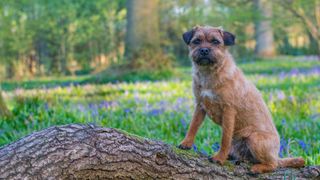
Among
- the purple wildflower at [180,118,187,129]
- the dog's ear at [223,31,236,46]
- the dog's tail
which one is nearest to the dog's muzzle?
the dog's ear at [223,31,236,46]

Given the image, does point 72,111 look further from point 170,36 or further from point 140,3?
point 170,36

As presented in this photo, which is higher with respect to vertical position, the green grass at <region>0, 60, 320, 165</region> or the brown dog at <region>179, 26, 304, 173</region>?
the brown dog at <region>179, 26, 304, 173</region>

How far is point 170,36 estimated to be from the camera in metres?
35.6

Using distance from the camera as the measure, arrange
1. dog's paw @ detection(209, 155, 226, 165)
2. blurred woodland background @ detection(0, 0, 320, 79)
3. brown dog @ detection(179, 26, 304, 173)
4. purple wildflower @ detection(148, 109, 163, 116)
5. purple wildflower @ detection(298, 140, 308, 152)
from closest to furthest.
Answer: dog's paw @ detection(209, 155, 226, 165) < brown dog @ detection(179, 26, 304, 173) < purple wildflower @ detection(298, 140, 308, 152) < purple wildflower @ detection(148, 109, 163, 116) < blurred woodland background @ detection(0, 0, 320, 79)

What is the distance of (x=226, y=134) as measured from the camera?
3.51 m

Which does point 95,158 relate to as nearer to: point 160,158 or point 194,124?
point 160,158

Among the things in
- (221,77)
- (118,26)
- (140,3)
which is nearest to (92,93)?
(140,3)

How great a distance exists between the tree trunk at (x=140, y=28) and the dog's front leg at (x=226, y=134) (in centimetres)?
1271

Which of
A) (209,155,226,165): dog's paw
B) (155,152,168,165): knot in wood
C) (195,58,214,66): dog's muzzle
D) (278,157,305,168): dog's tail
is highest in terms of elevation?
(195,58,214,66): dog's muzzle

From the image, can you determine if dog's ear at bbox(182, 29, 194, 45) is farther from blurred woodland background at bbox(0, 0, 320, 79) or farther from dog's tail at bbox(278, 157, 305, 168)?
blurred woodland background at bbox(0, 0, 320, 79)

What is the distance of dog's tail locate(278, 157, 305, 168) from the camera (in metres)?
3.58

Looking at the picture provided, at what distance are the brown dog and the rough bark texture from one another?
31 cm

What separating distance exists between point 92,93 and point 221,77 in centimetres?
763

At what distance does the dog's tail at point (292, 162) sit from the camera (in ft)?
11.7
